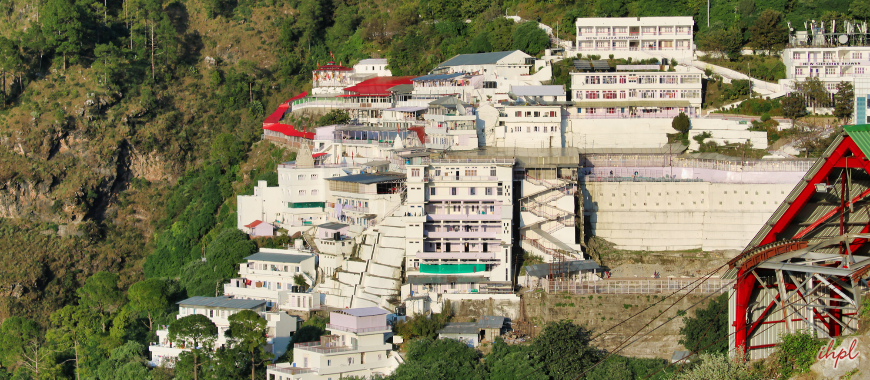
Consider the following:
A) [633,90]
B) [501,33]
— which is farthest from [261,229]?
[501,33]

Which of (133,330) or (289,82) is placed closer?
(133,330)

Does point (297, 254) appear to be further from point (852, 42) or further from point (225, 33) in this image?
point (225, 33)

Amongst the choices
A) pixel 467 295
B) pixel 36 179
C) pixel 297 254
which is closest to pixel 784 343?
pixel 467 295

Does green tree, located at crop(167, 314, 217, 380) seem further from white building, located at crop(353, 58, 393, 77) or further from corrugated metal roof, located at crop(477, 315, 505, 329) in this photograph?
white building, located at crop(353, 58, 393, 77)

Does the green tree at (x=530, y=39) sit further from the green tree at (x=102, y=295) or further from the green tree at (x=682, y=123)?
the green tree at (x=102, y=295)

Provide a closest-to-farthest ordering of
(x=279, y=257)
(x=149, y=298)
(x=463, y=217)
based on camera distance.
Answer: (x=463, y=217) < (x=279, y=257) < (x=149, y=298)

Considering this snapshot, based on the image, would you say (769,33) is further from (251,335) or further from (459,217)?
(251,335)
